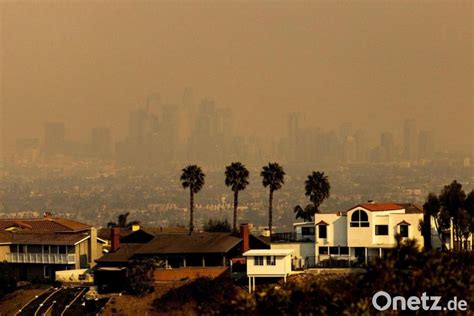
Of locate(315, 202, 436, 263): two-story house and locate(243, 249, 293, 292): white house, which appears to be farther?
locate(315, 202, 436, 263): two-story house

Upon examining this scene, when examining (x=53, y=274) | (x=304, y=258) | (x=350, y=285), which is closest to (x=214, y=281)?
(x=304, y=258)

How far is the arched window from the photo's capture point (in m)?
88.8

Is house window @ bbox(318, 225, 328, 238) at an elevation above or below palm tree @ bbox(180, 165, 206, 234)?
below

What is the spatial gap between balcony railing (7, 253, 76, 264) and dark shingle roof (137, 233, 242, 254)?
22.5 ft

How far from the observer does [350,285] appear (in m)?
47.3

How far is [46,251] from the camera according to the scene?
96.5 m

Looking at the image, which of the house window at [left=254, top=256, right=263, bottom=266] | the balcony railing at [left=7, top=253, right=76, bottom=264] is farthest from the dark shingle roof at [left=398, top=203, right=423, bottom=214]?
the balcony railing at [left=7, top=253, right=76, bottom=264]

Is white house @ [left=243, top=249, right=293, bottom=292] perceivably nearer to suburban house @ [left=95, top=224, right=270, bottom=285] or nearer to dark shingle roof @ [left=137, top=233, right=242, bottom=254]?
suburban house @ [left=95, top=224, right=270, bottom=285]

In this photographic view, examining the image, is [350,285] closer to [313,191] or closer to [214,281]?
[214,281]

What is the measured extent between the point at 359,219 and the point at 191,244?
13.6m

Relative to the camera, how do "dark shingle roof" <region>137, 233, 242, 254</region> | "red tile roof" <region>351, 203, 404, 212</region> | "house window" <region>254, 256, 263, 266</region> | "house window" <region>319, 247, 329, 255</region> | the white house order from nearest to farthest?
the white house < "house window" <region>254, 256, 263, 266</region> < "red tile roof" <region>351, 203, 404, 212</region> < "dark shingle roof" <region>137, 233, 242, 254</region> < "house window" <region>319, 247, 329, 255</region>

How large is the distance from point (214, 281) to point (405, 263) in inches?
1507

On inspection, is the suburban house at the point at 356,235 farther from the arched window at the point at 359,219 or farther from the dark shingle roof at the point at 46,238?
the dark shingle roof at the point at 46,238

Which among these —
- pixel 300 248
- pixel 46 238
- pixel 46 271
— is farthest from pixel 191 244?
pixel 46 271
